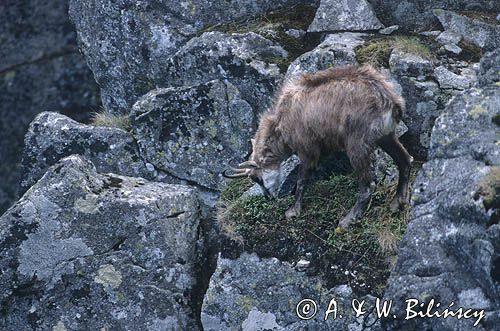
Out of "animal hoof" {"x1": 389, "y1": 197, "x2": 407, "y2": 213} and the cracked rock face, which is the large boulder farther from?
"animal hoof" {"x1": 389, "y1": 197, "x2": 407, "y2": 213}

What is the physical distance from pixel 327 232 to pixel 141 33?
A: 4.67 metres

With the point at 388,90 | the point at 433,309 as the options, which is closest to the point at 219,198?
the point at 388,90

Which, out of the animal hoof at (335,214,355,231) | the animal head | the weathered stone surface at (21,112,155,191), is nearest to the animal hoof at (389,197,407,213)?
the animal hoof at (335,214,355,231)

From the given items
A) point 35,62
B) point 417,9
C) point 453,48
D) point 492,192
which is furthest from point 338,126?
point 35,62

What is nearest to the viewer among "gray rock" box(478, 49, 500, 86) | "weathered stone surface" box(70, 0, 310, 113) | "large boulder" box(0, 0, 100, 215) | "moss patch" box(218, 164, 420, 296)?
"gray rock" box(478, 49, 500, 86)

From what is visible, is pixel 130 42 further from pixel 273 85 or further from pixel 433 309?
pixel 433 309

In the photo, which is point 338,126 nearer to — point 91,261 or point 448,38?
point 448,38

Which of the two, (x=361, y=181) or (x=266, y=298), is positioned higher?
(x=361, y=181)

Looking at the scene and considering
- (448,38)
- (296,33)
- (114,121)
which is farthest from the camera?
(114,121)

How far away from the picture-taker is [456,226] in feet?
27.1

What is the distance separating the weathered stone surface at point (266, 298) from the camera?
30.9ft

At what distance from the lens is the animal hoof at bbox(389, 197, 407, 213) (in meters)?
9.90

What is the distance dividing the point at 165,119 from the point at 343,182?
8.99 ft

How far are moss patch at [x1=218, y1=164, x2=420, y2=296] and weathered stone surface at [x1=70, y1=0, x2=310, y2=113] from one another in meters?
3.16
